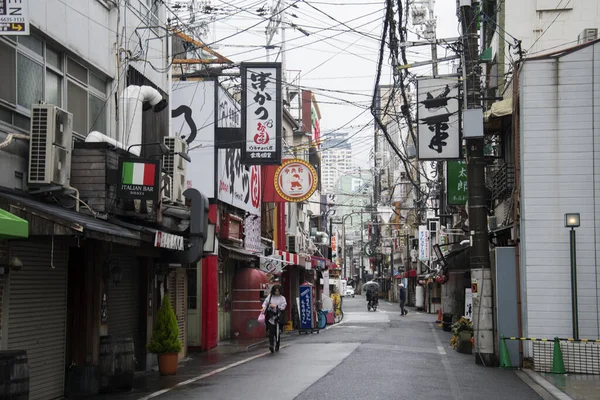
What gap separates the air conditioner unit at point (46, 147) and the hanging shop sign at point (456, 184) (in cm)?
1771

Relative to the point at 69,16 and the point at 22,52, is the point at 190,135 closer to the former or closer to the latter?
the point at 69,16

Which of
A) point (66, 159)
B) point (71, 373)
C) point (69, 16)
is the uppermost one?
point (69, 16)

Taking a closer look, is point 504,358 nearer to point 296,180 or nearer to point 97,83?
point 97,83

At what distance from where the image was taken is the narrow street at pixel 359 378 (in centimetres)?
1292

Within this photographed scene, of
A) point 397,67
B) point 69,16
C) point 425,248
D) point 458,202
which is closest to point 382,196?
point 425,248

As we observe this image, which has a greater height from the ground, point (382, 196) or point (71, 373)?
point (382, 196)

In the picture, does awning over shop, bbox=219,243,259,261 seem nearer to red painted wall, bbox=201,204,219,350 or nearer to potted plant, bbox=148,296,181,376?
red painted wall, bbox=201,204,219,350

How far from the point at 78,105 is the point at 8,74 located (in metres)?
3.30

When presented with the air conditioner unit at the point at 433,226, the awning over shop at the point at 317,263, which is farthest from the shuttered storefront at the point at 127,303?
the air conditioner unit at the point at 433,226

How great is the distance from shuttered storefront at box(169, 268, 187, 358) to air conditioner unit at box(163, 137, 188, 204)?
2.53m

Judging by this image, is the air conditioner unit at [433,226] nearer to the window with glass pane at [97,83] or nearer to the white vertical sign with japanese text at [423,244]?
the white vertical sign with japanese text at [423,244]

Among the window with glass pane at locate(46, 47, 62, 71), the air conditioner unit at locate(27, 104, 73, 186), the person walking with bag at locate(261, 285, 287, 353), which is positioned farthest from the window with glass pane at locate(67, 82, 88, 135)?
the person walking with bag at locate(261, 285, 287, 353)

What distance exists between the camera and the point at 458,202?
93.3ft

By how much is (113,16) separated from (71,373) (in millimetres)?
8553
